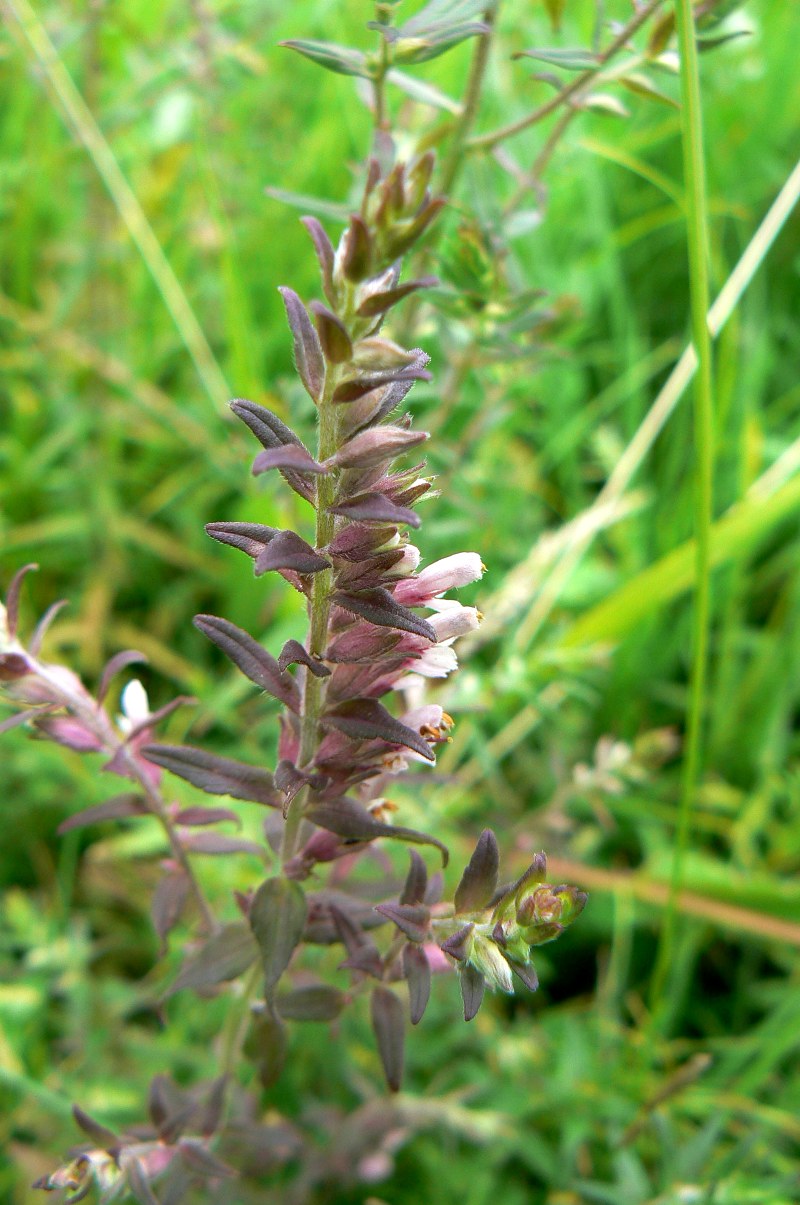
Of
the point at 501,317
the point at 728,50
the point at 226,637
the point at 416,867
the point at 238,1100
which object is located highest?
the point at 728,50

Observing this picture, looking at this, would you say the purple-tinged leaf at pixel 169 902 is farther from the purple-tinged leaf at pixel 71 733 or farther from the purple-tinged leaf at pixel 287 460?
the purple-tinged leaf at pixel 287 460

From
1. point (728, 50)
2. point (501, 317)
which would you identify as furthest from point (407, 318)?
point (728, 50)

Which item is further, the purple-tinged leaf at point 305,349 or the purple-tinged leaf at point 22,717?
the purple-tinged leaf at point 22,717

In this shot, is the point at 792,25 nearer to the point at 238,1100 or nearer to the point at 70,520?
the point at 70,520

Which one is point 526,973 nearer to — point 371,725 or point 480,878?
point 480,878

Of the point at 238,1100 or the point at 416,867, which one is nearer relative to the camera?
the point at 416,867

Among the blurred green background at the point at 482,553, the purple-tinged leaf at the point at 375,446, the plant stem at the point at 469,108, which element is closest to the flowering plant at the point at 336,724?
the purple-tinged leaf at the point at 375,446
